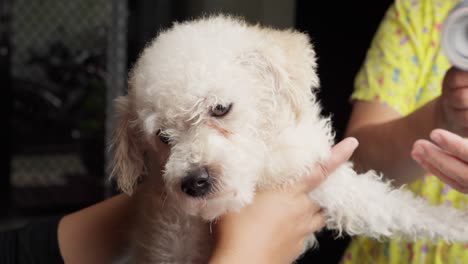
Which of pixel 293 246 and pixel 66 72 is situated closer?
pixel 293 246

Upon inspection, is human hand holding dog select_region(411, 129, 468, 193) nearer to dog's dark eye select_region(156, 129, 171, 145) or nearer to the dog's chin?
the dog's chin

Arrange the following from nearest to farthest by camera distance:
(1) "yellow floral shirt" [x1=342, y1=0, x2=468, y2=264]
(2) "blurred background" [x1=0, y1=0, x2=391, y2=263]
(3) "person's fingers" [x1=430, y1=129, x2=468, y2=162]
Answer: (3) "person's fingers" [x1=430, y1=129, x2=468, y2=162], (1) "yellow floral shirt" [x1=342, y1=0, x2=468, y2=264], (2) "blurred background" [x1=0, y1=0, x2=391, y2=263]

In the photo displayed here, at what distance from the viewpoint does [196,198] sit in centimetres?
103

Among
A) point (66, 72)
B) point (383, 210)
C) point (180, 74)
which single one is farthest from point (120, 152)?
point (66, 72)

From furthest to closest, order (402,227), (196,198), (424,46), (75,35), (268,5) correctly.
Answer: (75,35), (268,5), (424,46), (402,227), (196,198)

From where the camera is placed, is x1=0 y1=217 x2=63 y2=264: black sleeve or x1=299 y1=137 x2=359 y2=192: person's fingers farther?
x1=0 y1=217 x2=63 y2=264: black sleeve

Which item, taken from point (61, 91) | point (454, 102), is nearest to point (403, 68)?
point (454, 102)

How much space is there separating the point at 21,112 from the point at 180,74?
3.60m

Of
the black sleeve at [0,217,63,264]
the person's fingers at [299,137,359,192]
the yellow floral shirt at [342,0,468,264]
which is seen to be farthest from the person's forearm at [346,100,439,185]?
the black sleeve at [0,217,63,264]

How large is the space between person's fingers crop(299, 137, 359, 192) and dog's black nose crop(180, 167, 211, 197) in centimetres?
21

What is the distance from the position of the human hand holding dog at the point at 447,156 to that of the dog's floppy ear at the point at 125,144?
1.86ft

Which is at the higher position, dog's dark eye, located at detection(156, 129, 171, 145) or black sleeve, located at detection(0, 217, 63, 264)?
dog's dark eye, located at detection(156, 129, 171, 145)

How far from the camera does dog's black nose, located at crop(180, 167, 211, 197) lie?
101 centimetres

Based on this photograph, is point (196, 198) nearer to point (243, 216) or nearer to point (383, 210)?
point (243, 216)
